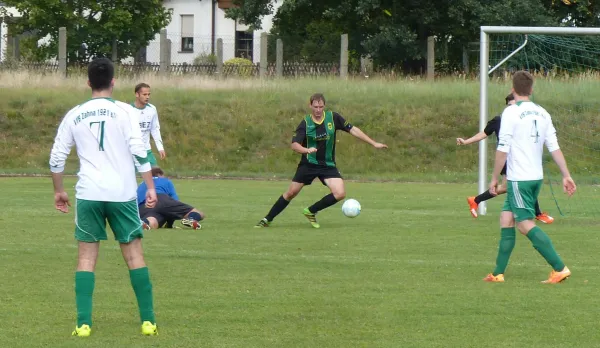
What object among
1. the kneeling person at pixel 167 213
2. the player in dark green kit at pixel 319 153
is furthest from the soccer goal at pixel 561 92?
the kneeling person at pixel 167 213

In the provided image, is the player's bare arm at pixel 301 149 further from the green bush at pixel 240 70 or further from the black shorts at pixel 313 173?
the green bush at pixel 240 70

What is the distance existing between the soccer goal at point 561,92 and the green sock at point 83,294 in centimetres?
1004

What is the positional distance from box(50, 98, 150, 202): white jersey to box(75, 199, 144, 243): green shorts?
6cm

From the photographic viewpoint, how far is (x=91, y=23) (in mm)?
48906

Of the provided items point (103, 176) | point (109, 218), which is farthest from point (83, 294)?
point (103, 176)

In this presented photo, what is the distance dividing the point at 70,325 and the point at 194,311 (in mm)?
991

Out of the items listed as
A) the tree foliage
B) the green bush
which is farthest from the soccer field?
the tree foliage

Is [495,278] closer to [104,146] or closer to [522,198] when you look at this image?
[522,198]

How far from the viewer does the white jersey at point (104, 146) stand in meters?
7.12

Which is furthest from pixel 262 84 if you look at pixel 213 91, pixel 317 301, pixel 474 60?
pixel 317 301

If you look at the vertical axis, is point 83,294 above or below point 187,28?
below

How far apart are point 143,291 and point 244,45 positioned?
5788 cm

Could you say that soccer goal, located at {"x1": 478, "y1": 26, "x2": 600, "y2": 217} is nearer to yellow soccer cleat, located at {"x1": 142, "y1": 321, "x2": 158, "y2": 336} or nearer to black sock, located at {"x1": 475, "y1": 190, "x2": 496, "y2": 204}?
black sock, located at {"x1": 475, "y1": 190, "x2": 496, "y2": 204}

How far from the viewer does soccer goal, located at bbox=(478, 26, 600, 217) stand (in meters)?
17.0
